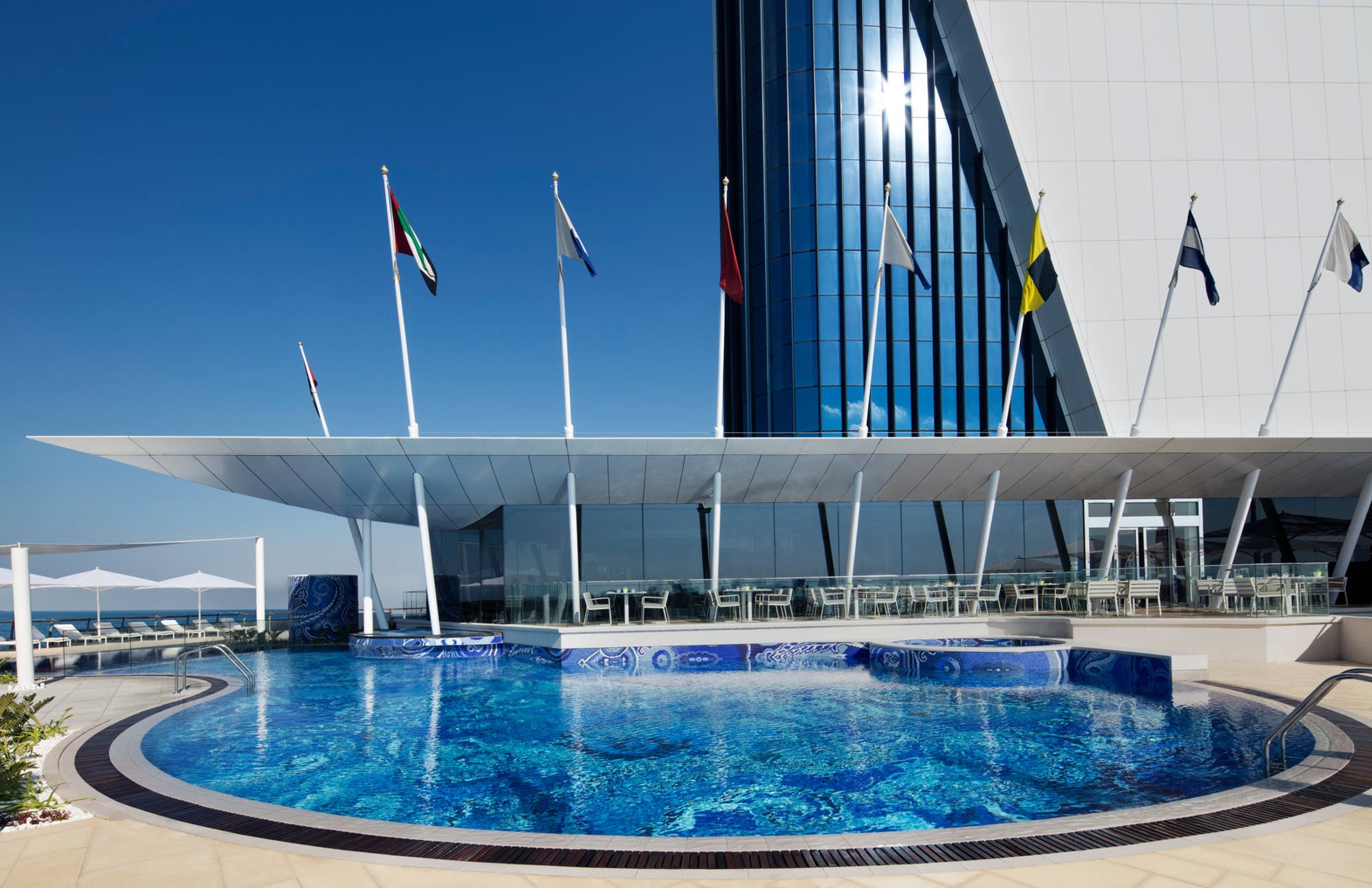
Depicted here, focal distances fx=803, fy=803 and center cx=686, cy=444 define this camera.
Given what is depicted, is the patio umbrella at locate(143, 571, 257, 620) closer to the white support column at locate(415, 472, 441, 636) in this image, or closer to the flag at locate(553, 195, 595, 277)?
the white support column at locate(415, 472, 441, 636)

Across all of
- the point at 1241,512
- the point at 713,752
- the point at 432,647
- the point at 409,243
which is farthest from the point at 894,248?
the point at 432,647

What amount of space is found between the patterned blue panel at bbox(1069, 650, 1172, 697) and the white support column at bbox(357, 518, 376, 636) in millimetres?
16391

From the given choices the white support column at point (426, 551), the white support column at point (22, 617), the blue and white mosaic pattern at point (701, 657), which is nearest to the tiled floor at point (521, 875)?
the white support column at point (22, 617)

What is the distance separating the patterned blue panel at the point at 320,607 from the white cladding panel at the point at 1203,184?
23.3 metres

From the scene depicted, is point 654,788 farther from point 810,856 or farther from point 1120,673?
point 1120,673

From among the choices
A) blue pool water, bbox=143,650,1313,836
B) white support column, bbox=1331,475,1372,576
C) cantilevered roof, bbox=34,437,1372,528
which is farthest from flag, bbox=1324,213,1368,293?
blue pool water, bbox=143,650,1313,836

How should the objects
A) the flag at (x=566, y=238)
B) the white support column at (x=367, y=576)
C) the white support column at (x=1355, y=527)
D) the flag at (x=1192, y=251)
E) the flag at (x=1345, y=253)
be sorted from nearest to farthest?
the flag at (x=566, y=238), the flag at (x=1192, y=251), the flag at (x=1345, y=253), the white support column at (x=1355, y=527), the white support column at (x=367, y=576)

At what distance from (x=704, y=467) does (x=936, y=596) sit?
6.24 meters

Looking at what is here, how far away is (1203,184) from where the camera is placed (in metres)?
24.7

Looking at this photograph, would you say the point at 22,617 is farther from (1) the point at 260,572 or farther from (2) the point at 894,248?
(2) the point at 894,248

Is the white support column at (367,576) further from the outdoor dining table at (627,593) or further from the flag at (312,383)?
the outdoor dining table at (627,593)

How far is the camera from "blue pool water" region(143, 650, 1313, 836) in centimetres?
702

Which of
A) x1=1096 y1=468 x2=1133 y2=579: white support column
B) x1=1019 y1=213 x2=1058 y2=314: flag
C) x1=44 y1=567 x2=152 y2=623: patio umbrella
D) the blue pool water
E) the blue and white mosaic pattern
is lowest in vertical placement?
the blue and white mosaic pattern

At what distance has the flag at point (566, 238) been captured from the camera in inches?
698
